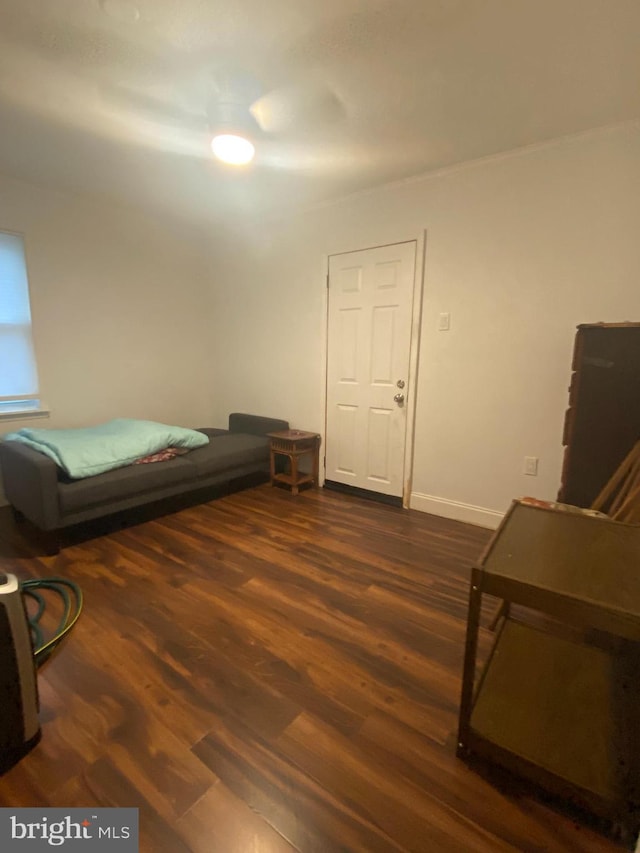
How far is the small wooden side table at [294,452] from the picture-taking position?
3355 mm

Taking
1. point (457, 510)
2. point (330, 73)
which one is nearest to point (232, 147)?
point (330, 73)

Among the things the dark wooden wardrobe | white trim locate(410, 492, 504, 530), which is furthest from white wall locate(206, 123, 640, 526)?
the dark wooden wardrobe

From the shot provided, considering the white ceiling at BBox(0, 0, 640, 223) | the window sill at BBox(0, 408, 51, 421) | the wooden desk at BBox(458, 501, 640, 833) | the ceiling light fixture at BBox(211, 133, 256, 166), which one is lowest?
the wooden desk at BBox(458, 501, 640, 833)

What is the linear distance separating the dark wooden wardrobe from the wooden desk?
648 mm

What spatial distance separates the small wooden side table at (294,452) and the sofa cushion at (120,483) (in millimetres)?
795

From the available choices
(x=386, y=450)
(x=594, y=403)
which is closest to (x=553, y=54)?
(x=594, y=403)

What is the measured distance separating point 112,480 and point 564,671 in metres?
2.51

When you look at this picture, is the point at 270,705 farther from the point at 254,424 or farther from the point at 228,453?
the point at 254,424

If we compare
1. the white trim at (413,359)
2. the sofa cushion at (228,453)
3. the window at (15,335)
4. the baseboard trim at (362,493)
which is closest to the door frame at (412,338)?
the white trim at (413,359)

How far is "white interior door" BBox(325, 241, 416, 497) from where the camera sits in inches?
117

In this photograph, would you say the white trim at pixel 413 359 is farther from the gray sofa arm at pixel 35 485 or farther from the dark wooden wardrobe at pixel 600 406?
the gray sofa arm at pixel 35 485

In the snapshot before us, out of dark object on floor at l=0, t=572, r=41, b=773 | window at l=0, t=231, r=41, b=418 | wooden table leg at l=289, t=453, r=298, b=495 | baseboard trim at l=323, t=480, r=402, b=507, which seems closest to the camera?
dark object on floor at l=0, t=572, r=41, b=773

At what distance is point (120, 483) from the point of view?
256 centimetres

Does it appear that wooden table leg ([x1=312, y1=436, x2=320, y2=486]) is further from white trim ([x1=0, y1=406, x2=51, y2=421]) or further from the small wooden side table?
white trim ([x1=0, y1=406, x2=51, y2=421])
